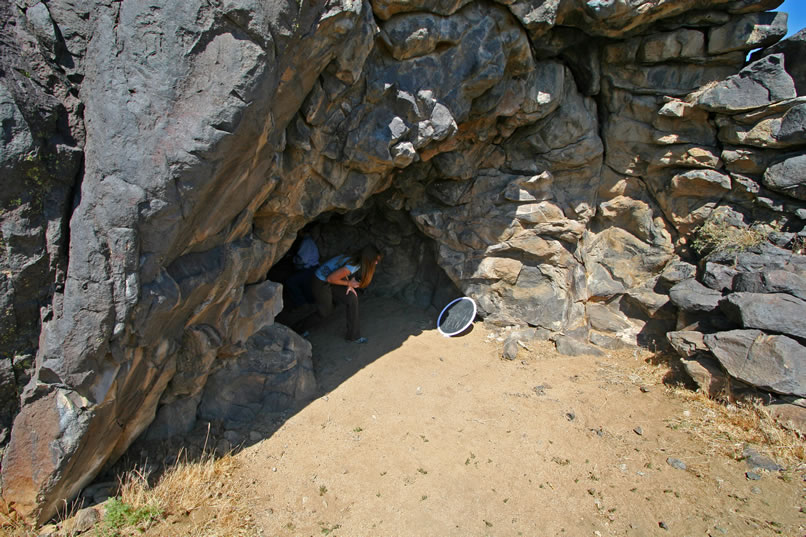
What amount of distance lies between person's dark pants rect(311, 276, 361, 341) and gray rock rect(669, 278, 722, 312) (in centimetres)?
397

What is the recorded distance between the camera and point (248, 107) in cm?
306

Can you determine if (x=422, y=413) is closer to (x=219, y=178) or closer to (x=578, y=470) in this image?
(x=578, y=470)

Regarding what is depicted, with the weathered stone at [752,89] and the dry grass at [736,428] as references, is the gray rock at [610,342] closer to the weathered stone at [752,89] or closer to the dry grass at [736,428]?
the dry grass at [736,428]

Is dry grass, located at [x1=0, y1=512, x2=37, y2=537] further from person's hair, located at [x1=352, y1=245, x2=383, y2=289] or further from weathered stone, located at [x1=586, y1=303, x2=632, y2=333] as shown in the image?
weathered stone, located at [x1=586, y1=303, x2=632, y2=333]

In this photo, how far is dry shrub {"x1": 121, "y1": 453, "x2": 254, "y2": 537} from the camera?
10.9 feet

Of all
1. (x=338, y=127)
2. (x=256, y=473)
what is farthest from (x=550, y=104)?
(x=256, y=473)

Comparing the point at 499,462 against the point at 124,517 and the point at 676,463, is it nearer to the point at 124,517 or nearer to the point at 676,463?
the point at 676,463

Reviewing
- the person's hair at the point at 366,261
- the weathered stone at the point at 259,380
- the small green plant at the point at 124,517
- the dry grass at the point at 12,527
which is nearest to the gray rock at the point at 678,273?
the person's hair at the point at 366,261

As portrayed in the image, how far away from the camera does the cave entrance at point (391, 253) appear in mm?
7297

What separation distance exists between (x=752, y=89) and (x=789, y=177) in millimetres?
1106

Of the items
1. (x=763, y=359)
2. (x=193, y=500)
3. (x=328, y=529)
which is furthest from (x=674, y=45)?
(x=193, y=500)

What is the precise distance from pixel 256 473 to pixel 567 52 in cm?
589

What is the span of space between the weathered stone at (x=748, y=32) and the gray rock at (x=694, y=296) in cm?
278

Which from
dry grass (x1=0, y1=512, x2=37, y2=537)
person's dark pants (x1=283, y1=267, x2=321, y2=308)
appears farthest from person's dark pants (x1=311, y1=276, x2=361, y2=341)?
dry grass (x1=0, y1=512, x2=37, y2=537)
